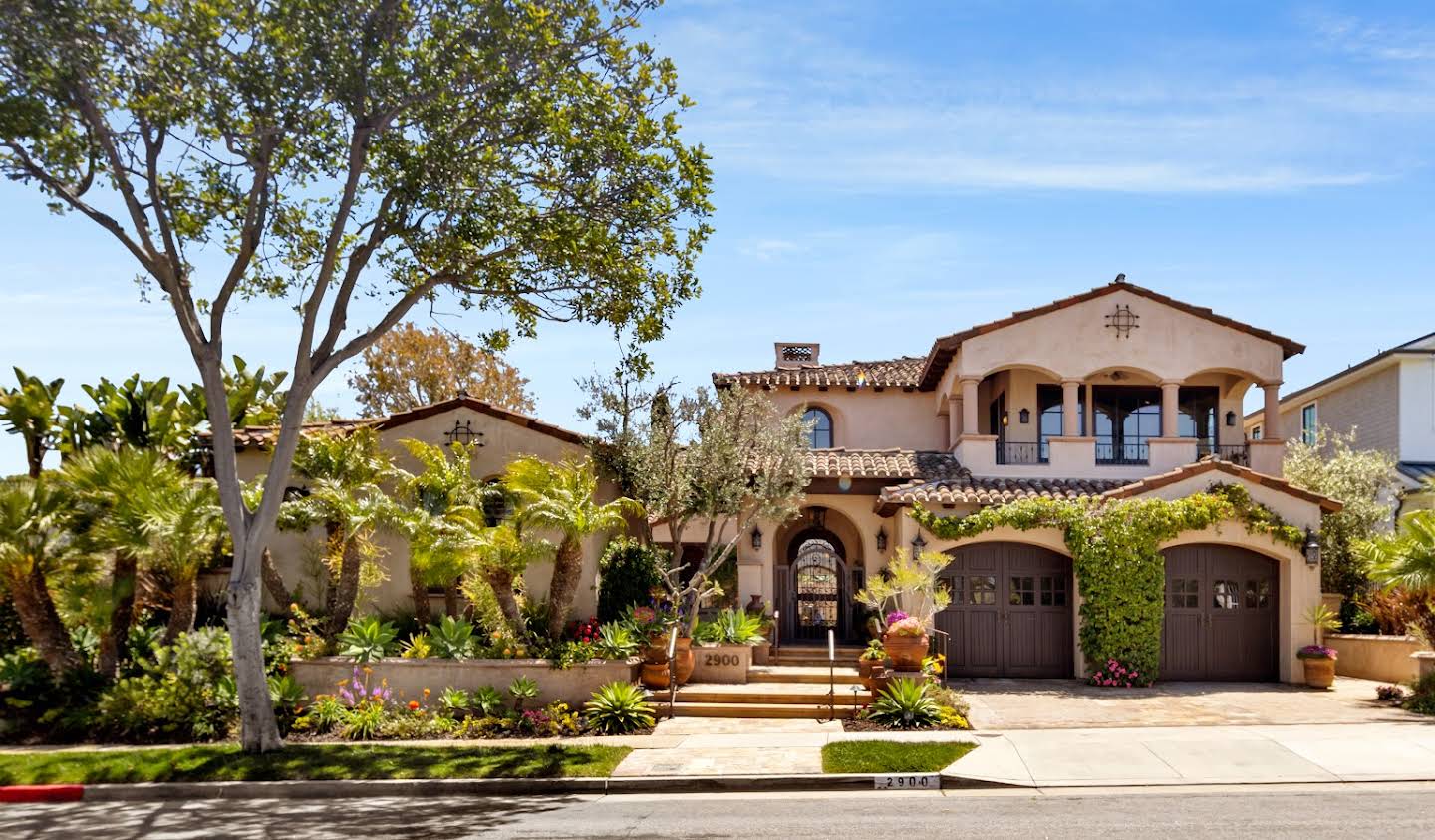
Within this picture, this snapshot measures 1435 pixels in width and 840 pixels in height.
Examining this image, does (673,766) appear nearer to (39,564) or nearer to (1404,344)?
(39,564)

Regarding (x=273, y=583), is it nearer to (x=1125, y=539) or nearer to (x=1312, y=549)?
(x=1125, y=539)

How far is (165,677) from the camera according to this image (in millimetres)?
17203

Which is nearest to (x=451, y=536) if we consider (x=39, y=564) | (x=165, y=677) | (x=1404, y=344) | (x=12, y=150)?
(x=165, y=677)

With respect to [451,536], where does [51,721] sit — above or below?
below

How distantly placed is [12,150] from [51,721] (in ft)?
26.8

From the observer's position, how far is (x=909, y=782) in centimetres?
1330

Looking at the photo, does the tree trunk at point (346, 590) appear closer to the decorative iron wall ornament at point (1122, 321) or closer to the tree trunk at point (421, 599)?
the tree trunk at point (421, 599)

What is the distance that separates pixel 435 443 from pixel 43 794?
9381 mm

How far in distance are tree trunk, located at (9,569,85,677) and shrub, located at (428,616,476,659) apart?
5.30 m

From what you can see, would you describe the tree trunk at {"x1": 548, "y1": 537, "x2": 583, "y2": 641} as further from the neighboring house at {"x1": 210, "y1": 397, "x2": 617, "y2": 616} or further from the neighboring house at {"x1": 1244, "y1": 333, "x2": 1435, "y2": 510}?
the neighboring house at {"x1": 1244, "y1": 333, "x2": 1435, "y2": 510}

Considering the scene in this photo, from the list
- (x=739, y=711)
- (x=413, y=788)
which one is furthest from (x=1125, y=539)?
(x=413, y=788)

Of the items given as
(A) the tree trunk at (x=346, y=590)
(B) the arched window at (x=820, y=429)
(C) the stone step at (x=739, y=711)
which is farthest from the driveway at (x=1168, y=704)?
(A) the tree trunk at (x=346, y=590)

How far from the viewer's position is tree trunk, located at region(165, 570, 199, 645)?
60.6ft

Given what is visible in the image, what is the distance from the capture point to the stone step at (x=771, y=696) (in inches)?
709
